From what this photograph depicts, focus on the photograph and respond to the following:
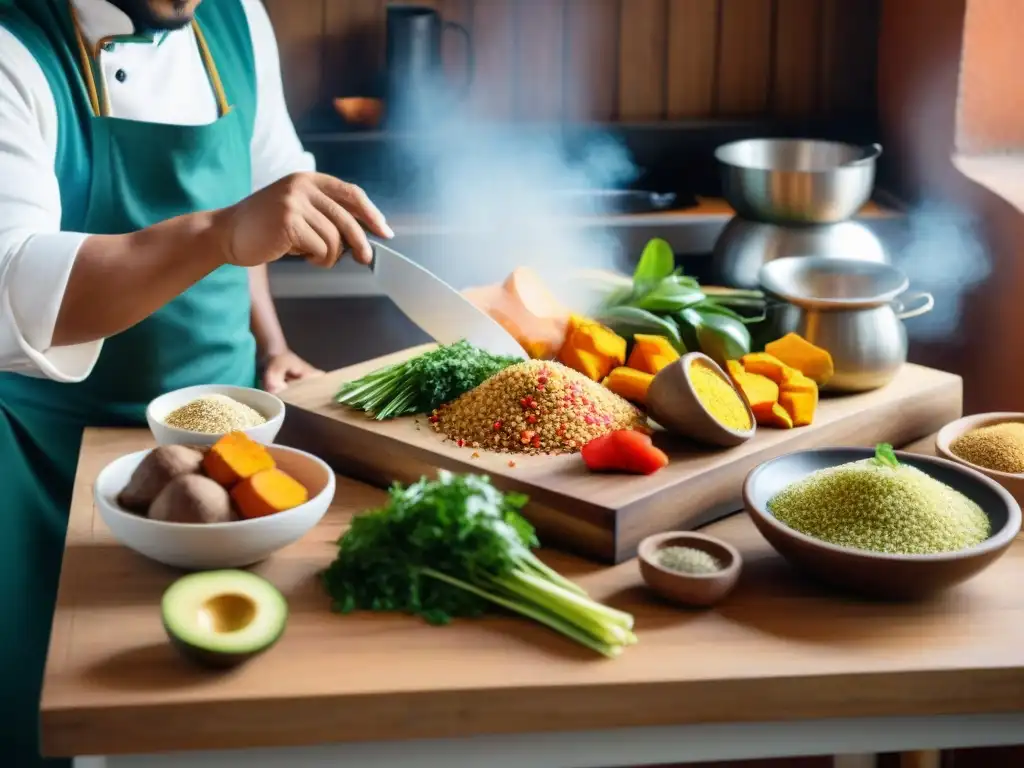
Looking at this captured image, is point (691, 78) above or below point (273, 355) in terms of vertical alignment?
above

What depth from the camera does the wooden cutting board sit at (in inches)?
56.9

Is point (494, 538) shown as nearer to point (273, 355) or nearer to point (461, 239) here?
point (273, 355)

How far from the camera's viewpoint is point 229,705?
1161mm

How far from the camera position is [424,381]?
170cm

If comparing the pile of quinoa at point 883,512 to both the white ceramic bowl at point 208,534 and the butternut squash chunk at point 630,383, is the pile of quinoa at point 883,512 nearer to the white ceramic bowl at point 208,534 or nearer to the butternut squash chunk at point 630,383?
the butternut squash chunk at point 630,383

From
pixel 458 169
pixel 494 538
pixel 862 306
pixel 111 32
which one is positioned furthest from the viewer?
pixel 458 169

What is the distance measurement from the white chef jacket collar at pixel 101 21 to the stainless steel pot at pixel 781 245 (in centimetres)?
112

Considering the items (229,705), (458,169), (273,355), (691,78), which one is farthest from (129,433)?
(691,78)

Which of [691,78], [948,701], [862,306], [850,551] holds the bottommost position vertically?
[948,701]

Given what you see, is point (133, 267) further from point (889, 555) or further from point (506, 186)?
point (506, 186)

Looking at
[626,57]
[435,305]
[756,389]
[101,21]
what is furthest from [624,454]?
[626,57]

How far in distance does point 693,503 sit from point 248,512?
51 cm

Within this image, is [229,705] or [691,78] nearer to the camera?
[229,705]

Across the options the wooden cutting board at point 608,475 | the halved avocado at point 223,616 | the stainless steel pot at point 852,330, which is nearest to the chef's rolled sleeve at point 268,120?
the wooden cutting board at point 608,475
